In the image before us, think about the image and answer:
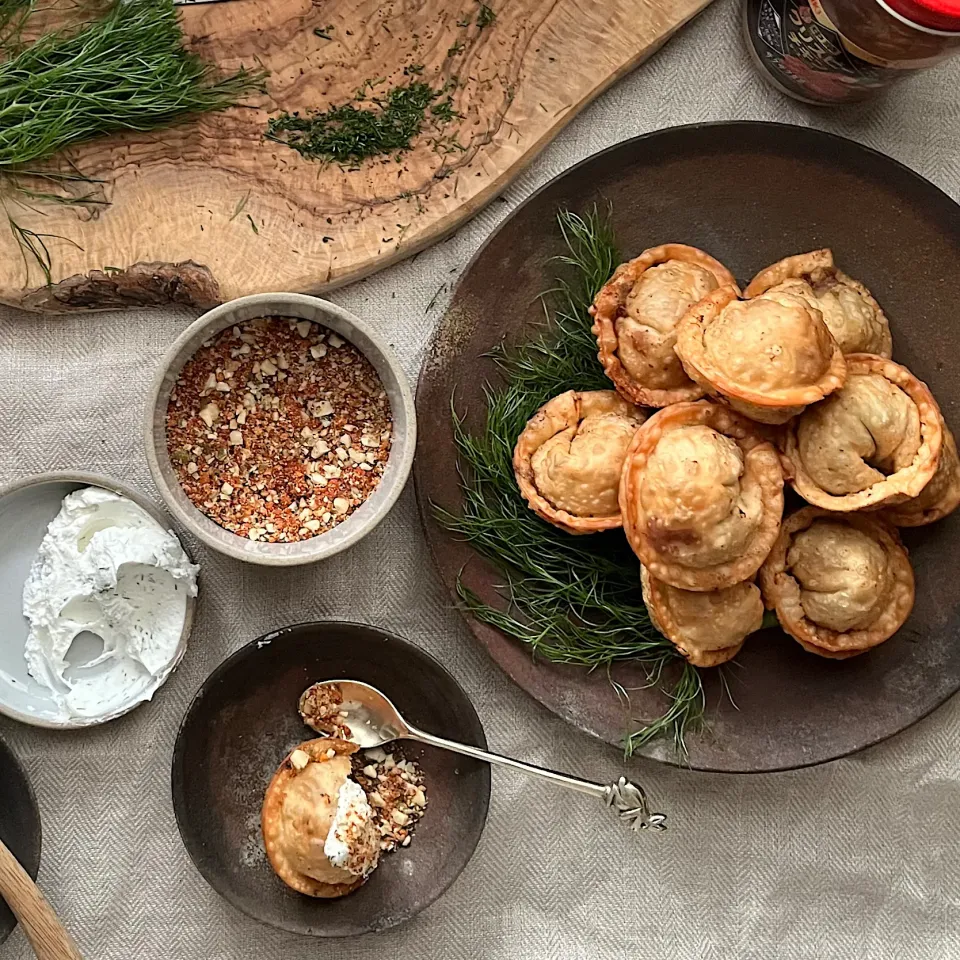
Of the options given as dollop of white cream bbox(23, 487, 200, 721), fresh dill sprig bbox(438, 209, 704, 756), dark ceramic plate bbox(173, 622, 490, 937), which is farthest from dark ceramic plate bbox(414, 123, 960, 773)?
dollop of white cream bbox(23, 487, 200, 721)

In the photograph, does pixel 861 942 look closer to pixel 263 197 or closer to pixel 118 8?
pixel 263 197

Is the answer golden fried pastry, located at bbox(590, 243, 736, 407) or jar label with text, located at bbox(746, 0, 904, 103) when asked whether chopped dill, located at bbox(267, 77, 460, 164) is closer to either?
golden fried pastry, located at bbox(590, 243, 736, 407)

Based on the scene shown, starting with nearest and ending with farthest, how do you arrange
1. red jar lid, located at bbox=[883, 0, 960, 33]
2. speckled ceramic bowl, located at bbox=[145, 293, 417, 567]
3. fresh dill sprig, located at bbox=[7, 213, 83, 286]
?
red jar lid, located at bbox=[883, 0, 960, 33], speckled ceramic bowl, located at bbox=[145, 293, 417, 567], fresh dill sprig, located at bbox=[7, 213, 83, 286]

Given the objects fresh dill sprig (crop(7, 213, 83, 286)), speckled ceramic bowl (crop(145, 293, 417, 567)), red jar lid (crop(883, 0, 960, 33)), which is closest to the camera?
red jar lid (crop(883, 0, 960, 33))

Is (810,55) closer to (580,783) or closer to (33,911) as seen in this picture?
(580,783)

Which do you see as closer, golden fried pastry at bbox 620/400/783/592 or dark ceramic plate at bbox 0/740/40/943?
golden fried pastry at bbox 620/400/783/592

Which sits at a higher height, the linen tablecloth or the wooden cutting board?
the wooden cutting board
